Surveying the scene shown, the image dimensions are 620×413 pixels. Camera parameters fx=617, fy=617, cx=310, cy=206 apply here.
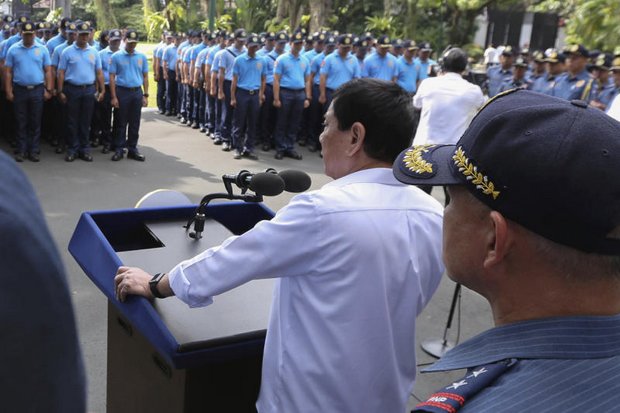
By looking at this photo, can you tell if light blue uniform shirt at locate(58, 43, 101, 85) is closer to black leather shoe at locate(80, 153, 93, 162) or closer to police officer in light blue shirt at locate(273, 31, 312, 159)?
black leather shoe at locate(80, 153, 93, 162)

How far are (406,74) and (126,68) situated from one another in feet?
17.0

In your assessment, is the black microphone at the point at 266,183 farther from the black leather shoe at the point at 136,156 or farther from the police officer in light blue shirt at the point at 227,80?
the police officer in light blue shirt at the point at 227,80

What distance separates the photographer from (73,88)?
324 inches

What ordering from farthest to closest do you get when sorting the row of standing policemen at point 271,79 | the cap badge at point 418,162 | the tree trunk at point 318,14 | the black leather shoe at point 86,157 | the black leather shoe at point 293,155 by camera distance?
the tree trunk at point 318,14
the black leather shoe at point 293,155
the row of standing policemen at point 271,79
the black leather shoe at point 86,157
the cap badge at point 418,162

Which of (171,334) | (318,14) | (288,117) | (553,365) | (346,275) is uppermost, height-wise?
(318,14)

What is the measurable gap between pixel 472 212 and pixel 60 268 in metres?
0.65

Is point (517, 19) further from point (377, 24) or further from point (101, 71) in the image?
point (101, 71)

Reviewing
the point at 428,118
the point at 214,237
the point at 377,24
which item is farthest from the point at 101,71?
the point at 377,24

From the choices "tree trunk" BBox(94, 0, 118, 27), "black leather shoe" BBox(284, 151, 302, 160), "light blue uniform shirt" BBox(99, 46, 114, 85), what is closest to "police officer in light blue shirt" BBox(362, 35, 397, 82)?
"black leather shoe" BBox(284, 151, 302, 160)

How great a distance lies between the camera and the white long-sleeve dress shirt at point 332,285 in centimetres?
167

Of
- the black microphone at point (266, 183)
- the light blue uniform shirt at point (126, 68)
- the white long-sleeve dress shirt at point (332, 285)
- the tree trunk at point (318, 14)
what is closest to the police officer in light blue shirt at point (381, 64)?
the light blue uniform shirt at point (126, 68)

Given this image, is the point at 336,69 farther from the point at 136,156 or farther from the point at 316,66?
the point at 136,156

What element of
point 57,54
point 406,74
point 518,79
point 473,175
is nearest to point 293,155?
point 406,74

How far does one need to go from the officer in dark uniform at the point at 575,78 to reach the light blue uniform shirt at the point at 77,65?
632 cm
